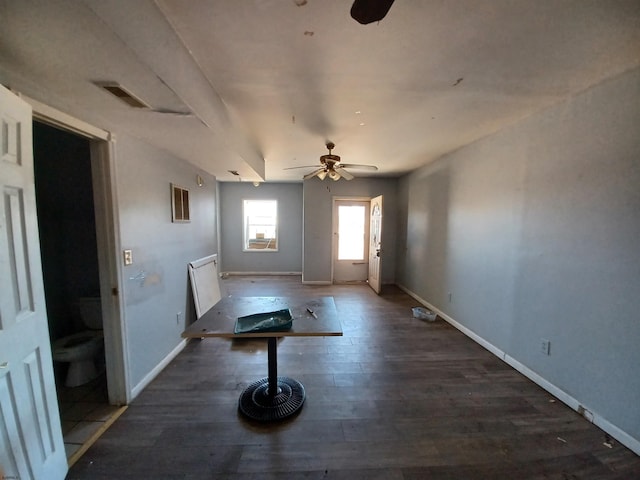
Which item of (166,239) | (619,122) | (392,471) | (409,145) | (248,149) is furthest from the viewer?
(409,145)

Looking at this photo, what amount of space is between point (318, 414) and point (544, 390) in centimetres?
199

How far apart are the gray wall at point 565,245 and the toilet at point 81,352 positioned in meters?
4.01

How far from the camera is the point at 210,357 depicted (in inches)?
99.6

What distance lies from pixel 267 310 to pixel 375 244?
11.6 ft

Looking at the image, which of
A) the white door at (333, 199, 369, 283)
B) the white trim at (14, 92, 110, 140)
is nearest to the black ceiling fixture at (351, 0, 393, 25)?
the white trim at (14, 92, 110, 140)

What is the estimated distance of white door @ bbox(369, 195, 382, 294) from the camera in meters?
4.69

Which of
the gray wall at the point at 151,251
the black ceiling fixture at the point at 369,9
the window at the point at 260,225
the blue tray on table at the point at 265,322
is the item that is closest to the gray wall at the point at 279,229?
the window at the point at 260,225

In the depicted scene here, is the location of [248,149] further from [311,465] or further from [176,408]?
[311,465]

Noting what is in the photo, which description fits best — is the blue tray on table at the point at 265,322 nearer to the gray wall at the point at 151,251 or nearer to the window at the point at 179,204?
the gray wall at the point at 151,251

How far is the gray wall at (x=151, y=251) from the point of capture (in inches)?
73.4

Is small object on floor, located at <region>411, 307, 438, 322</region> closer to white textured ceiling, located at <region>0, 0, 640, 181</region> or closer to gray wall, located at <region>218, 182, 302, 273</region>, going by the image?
white textured ceiling, located at <region>0, 0, 640, 181</region>

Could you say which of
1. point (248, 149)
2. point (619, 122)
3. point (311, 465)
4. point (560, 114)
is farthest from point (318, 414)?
point (560, 114)

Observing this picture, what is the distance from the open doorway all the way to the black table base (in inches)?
53.1

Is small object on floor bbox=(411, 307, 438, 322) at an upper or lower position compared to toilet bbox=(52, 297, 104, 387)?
lower
